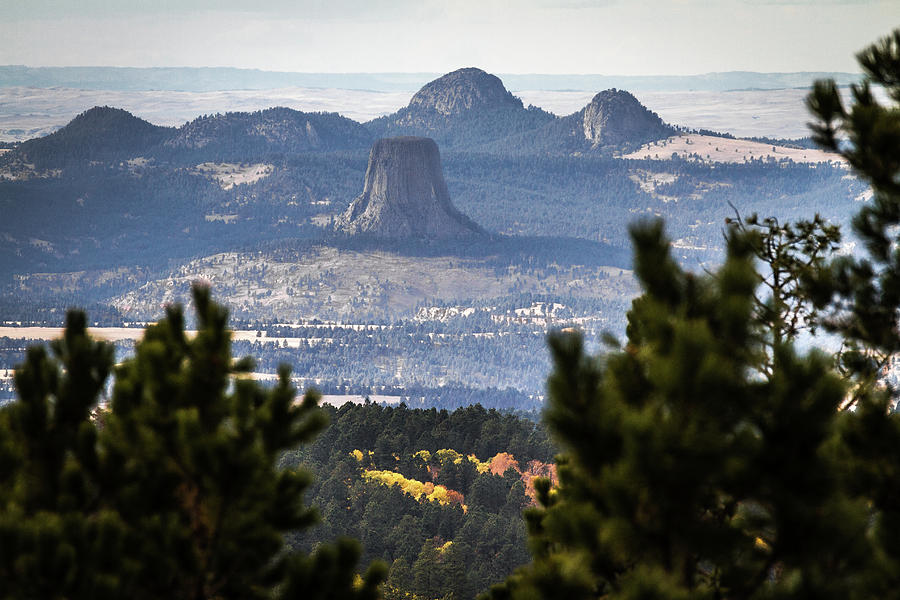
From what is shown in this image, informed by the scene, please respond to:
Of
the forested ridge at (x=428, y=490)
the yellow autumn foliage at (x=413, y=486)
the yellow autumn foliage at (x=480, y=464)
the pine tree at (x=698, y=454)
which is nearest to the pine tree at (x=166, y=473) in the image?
the pine tree at (x=698, y=454)

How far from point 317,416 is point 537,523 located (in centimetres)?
551

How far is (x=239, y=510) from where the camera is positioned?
554 inches

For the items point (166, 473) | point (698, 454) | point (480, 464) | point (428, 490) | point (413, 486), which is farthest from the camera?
point (480, 464)

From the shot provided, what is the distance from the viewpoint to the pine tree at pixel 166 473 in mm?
13617

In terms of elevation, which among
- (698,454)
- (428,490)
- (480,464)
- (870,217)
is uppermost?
(870,217)

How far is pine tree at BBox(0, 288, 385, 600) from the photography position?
13617 mm

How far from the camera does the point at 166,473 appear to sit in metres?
14.3

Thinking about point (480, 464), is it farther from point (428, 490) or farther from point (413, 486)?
point (413, 486)

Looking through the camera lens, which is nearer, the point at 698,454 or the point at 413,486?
the point at 698,454

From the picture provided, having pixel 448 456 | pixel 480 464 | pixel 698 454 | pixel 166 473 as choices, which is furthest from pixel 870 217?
pixel 480 464

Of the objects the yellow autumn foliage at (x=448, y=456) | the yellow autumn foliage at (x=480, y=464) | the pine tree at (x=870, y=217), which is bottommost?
the yellow autumn foliage at (x=480, y=464)

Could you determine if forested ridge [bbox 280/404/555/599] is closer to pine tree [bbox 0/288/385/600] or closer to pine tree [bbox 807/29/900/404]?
pine tree [bbox 807/29/900/404]

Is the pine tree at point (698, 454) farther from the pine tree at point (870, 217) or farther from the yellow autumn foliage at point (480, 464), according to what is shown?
the yellow autumn foliage at point (480, 464)

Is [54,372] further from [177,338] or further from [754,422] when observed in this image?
[754,422]
